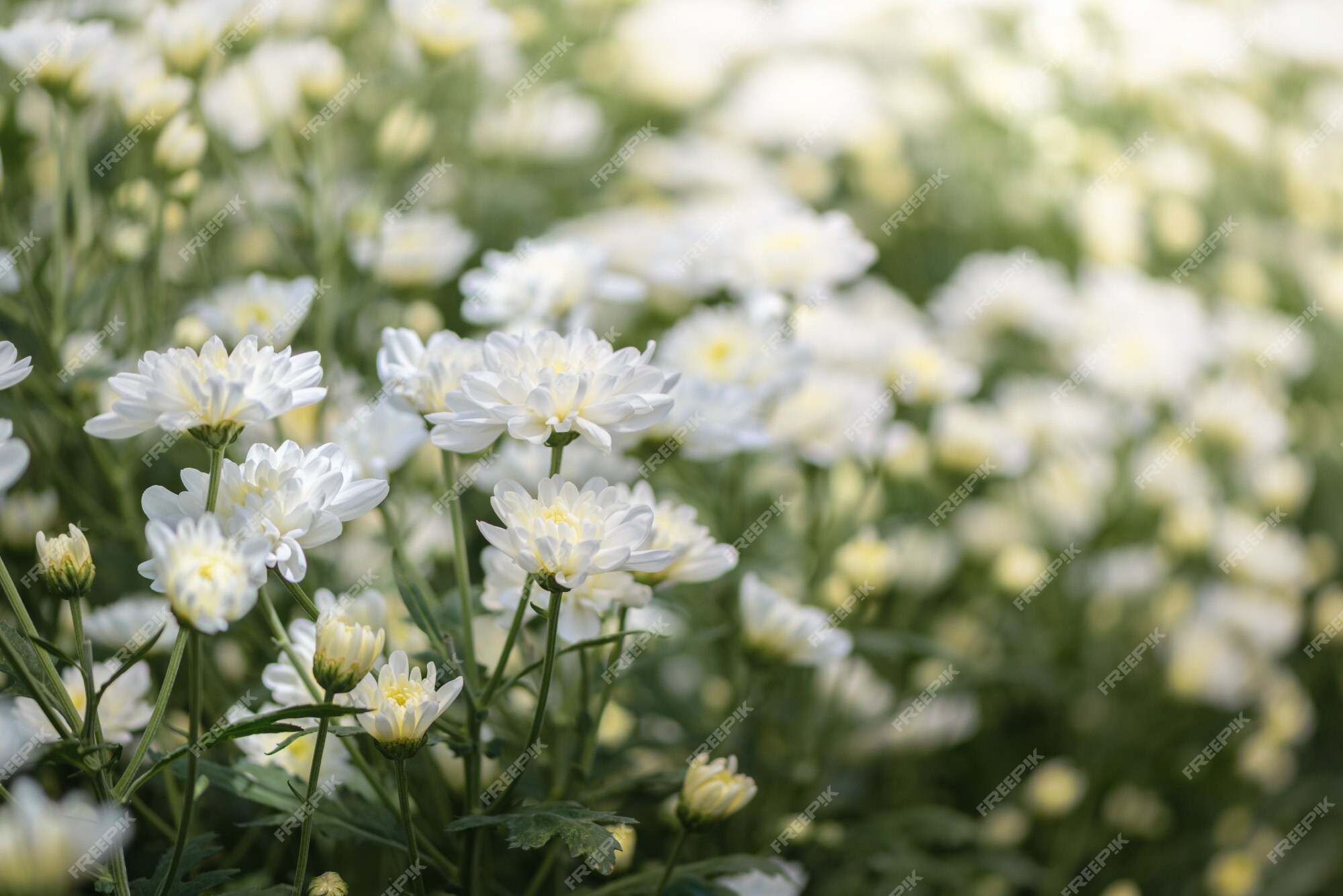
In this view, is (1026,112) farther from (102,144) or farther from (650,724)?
(102,144)

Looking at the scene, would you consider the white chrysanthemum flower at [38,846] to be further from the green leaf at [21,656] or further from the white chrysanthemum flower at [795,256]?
the white chrysanthemum flower at [795,256]

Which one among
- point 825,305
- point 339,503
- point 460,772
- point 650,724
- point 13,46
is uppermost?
point 13,46

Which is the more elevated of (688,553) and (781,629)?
(688,553)

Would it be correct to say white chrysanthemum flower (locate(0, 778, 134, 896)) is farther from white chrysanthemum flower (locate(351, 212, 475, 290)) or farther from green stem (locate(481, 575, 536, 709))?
white chrysanthemum flower (locate(351, 212, 475, 290))

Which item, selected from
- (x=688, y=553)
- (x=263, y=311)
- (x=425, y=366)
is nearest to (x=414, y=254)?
(x=263, y=311)

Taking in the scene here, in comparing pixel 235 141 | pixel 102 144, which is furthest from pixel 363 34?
pixel 102 144

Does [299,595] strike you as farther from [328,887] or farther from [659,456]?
[659,456]

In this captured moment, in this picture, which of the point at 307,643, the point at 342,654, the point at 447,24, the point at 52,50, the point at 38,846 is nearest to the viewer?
the point at 38,846
